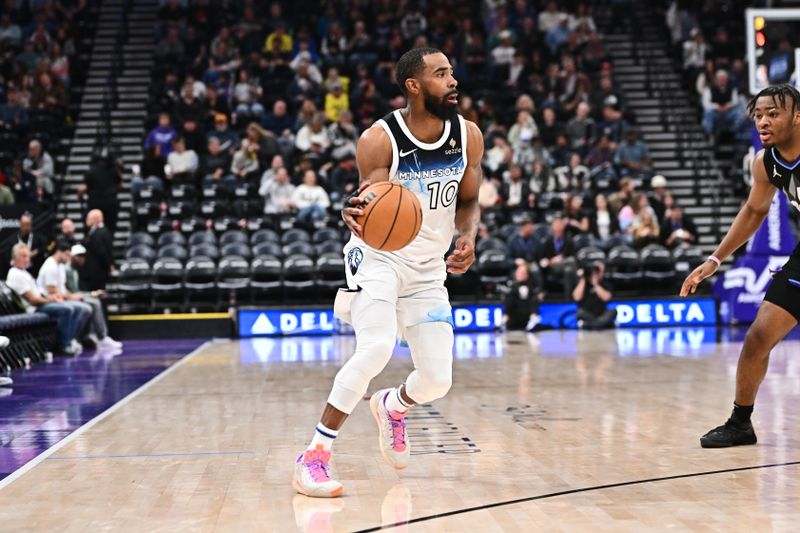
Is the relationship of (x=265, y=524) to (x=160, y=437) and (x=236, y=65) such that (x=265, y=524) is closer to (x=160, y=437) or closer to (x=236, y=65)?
(x=160, y=437)

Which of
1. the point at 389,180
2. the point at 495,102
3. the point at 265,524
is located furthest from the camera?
the point at 495,102

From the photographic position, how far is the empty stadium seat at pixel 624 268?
A: 17.9 m

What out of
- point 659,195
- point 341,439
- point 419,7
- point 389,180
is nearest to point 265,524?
point 389,180

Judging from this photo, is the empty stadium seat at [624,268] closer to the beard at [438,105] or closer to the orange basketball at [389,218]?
the beard at [438,105]

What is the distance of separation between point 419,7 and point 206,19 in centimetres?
451

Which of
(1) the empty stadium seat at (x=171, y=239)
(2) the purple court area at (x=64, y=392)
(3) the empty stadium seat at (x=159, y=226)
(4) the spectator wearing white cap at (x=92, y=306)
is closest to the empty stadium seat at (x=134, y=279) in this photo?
(1) the empty stadium seat at (x=171, y=239)

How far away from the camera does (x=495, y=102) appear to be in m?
21.3

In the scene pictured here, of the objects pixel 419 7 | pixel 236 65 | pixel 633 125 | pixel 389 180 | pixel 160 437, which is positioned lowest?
pixel 160 437

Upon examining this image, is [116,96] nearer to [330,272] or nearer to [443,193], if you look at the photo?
[330,272]

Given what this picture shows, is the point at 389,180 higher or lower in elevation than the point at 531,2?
lower

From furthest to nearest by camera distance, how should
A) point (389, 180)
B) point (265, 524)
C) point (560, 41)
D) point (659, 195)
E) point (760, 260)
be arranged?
point (560, 41)
point (659, 195)
point (760, 260)
point (389, 180)
point (265, 524)

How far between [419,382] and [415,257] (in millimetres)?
622

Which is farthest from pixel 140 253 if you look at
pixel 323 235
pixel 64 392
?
pixel 64 392

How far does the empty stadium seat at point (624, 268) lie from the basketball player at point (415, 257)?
12.6 m
